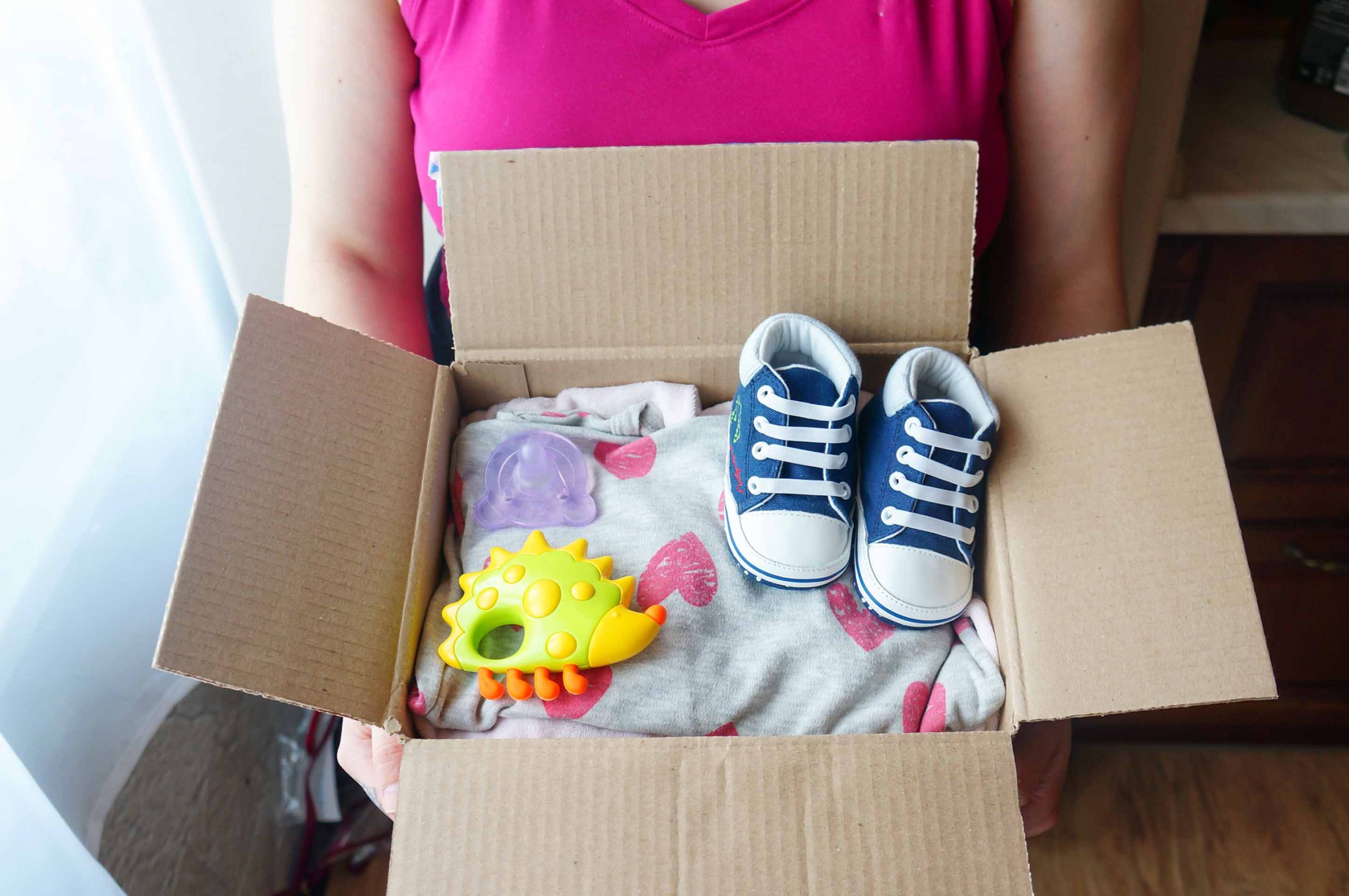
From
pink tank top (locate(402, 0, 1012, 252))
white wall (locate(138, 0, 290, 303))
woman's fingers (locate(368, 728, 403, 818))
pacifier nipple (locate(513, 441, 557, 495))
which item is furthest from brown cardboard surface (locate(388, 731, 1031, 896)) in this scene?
white wall (locate(138, 0, 290, 303))

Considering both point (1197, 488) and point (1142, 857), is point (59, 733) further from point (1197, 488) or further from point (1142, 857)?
point (1142, 857)

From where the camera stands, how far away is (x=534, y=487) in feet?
2.15

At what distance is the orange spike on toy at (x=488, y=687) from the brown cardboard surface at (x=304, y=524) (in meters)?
0.05

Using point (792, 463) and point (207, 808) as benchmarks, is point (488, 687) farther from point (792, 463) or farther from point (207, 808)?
point (207, 808)

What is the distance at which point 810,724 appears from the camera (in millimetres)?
558

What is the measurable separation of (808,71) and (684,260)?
0.56 feet

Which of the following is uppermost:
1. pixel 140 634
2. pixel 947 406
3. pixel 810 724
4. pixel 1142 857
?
pixel 947 406

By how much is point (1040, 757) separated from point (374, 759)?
0.49 m

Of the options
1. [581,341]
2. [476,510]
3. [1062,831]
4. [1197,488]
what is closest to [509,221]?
[581,341]

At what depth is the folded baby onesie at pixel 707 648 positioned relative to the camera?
1.83 feet

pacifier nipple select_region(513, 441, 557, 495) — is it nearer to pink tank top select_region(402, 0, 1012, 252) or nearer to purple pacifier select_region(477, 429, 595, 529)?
purple pacifier select_region(477, 429, 595, 529)

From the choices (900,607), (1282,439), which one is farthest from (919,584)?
(1282,439)

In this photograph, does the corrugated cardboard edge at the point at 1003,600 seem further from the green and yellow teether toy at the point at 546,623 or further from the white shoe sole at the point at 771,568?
the green and yellow teether toy at the point at 546,623

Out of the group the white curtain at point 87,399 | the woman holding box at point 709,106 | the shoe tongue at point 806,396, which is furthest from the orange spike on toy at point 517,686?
the white curtain at point 87,399
